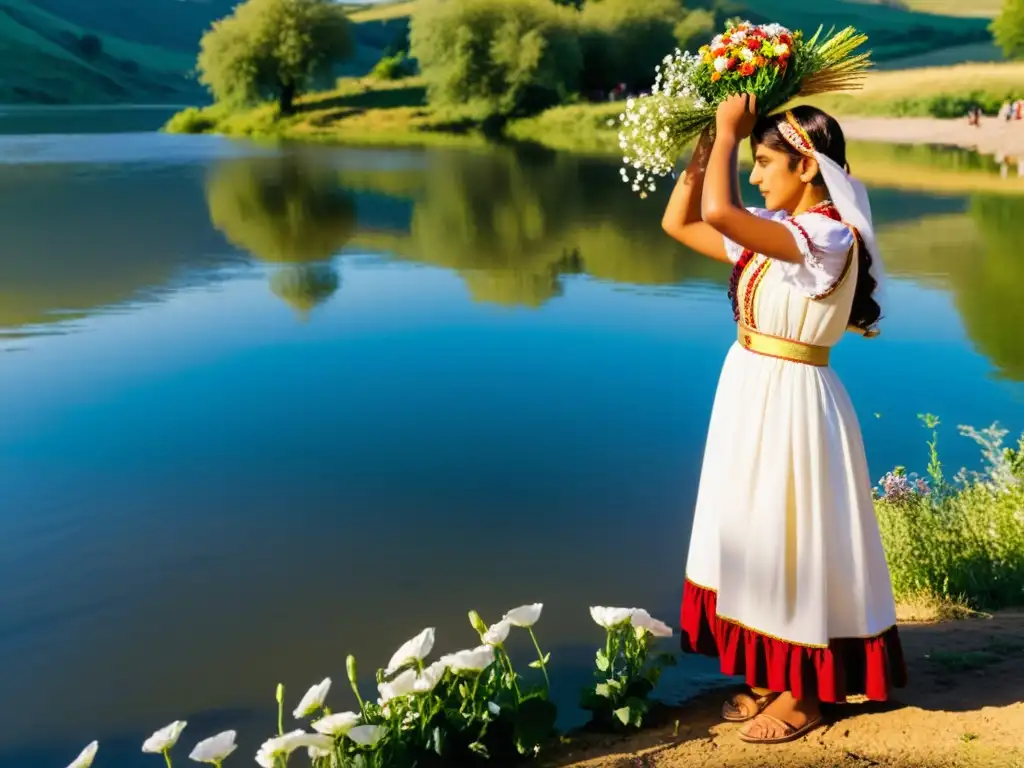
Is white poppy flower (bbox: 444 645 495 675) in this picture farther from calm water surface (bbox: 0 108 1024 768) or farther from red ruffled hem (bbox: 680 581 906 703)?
calm water surface (bbox: 0 108 1024 768)

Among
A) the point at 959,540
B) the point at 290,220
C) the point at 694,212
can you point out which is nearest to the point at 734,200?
the point at 694,212

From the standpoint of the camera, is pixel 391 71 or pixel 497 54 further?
pixel 391 71

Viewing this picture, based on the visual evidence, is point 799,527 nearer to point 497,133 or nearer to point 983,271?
point 983,271

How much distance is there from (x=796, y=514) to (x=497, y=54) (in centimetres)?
5390

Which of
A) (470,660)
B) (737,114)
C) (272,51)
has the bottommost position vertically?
(470,660)

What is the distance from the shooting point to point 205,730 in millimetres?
4309

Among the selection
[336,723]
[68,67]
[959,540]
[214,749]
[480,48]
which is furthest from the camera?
[68,67]

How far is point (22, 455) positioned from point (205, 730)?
3.68 metres

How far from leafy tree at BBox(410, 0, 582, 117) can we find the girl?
171ft

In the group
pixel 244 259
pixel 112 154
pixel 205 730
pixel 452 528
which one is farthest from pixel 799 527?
pixel 112 154

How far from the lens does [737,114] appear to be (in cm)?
349

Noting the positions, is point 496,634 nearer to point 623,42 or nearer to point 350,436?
point 350,436

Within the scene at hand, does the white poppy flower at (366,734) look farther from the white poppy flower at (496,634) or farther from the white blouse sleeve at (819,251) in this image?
the white blouse sleeve at (819,251)

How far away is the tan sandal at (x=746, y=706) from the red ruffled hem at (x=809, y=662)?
17 cm
